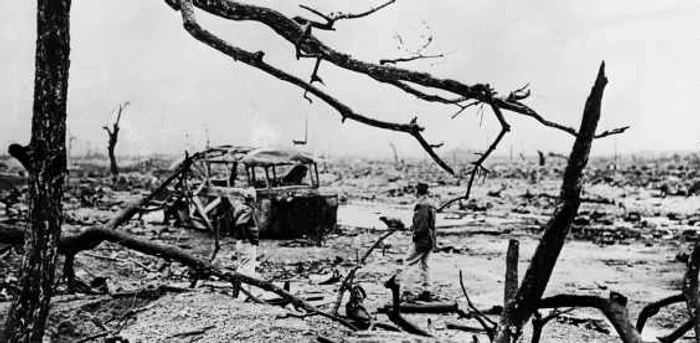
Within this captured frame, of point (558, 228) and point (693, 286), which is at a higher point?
point (558, 228)

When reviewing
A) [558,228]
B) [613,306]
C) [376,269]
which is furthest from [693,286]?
[376,269]

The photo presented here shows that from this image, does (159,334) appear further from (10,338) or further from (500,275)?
(500,275)

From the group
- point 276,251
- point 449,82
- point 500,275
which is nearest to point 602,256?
point 500,275

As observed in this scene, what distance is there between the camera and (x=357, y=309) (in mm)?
4941

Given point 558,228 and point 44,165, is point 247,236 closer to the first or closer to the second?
point 44,165

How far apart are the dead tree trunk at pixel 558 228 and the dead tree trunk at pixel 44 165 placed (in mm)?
1891

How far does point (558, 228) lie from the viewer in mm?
1917

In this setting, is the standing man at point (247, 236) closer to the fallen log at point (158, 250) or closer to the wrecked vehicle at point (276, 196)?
the fallen log at point (158, 250)

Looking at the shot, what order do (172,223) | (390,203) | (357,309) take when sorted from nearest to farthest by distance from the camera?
1. (357,309)
2. (172,223)
3. (390,203)

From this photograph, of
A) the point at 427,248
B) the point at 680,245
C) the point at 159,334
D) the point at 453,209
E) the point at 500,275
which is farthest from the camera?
the point at 453,209

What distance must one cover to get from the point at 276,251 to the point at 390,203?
14707 millimetres

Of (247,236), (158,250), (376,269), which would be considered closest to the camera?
(158,250)

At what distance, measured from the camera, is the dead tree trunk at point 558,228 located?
1816 mm

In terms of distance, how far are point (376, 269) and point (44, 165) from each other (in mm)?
9796
